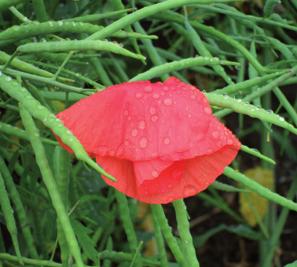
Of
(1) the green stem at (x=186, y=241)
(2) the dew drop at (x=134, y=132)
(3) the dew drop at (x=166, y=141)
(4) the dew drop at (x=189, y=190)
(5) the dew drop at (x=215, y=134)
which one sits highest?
(2) the dew drop at (x=134, y=132)

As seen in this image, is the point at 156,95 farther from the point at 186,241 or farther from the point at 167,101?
the point at 186,241

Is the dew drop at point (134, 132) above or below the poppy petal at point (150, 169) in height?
above

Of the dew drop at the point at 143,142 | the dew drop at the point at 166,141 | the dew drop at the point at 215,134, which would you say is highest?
the dew drop at the point at 143,142

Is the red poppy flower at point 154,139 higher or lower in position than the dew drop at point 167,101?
lower

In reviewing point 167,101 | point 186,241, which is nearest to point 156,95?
point 167,101

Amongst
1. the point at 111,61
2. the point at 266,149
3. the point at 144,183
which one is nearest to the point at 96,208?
the point at 111,61

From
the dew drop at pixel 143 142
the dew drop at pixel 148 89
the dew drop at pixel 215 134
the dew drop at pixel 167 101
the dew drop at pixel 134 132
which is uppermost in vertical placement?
the dew drop at pixel 148 89

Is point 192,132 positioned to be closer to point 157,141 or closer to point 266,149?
point 157,141

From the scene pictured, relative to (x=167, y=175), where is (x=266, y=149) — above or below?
below
